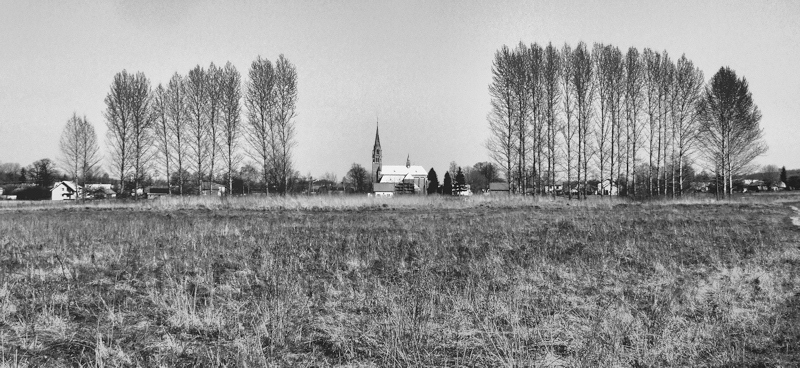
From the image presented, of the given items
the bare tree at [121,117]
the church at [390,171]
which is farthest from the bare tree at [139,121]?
the church at [390,171]

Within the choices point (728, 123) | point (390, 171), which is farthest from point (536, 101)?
point (390, 171)

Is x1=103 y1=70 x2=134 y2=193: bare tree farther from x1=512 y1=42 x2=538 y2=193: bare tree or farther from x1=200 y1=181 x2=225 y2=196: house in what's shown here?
x1=512 y1=42 x2=538 y2=193: bare tree

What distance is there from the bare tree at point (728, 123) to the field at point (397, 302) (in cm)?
2327

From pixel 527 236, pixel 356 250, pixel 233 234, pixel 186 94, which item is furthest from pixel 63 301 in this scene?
pixel 186 94

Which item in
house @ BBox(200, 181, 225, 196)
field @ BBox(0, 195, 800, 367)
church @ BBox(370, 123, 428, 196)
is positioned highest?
church @ BBox(370, 123, 428, 196)

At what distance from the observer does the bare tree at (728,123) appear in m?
26.4

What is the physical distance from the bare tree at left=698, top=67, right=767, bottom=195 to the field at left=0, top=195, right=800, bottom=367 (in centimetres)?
2327

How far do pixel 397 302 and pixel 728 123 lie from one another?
103ft

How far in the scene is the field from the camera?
116 inches

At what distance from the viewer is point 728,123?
26.6 m

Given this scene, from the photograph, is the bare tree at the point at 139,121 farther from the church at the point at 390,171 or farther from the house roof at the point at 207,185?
the church at the point at 390,171

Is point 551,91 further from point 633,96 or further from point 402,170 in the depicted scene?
point 402,170

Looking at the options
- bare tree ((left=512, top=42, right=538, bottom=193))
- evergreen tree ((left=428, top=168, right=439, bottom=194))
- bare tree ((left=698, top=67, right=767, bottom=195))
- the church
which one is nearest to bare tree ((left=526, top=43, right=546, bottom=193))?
bare tree ((left=512, top=42, right=538, bottom=193))

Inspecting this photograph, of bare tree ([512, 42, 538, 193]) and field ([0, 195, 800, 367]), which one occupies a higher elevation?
bare tree ([512, 42, 538, 193])
